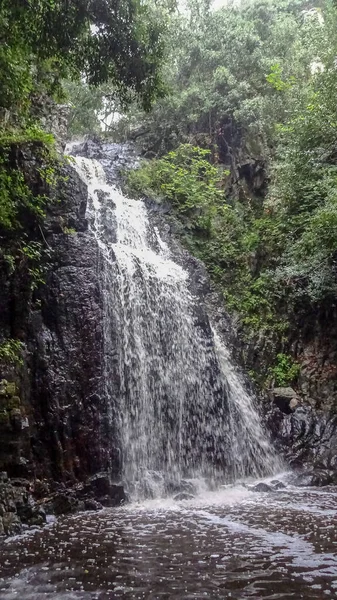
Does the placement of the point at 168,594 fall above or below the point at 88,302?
below

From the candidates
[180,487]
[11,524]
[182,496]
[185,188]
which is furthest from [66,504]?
[185,188]

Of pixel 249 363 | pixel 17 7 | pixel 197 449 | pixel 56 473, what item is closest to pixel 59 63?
pixel 17 7

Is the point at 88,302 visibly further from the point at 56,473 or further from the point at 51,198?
the point at 56,473

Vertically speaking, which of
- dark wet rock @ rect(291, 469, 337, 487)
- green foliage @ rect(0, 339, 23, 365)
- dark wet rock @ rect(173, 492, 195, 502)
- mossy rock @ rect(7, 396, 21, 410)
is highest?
green foliage @ rect(0, 339, 23, 365)

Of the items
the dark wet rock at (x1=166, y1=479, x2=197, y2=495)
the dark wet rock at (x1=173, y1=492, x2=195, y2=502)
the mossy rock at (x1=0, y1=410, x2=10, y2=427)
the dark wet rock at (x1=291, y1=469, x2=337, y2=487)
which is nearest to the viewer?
the mossy rock at (x1=0, y1=410, x2=10, y2=427)

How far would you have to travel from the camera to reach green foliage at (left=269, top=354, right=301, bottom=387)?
45.0 ft

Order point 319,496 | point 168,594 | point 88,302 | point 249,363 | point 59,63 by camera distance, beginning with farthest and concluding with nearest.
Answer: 1. point 249,363
2. point 88,302
3. point 319,496
4. point 59,63
5. point 168,594

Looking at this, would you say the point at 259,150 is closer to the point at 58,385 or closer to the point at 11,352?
the point at 58,385

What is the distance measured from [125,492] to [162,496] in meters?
0.84

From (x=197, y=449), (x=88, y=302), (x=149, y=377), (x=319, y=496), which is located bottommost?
(x=319, y=496)

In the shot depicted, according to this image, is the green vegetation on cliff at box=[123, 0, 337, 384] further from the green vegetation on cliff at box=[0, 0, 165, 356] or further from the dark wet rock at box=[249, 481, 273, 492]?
the green vegetation on cliff at box=[0, 0, 165, 356]

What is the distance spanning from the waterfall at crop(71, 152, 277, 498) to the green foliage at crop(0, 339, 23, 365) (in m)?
Result: 2.18

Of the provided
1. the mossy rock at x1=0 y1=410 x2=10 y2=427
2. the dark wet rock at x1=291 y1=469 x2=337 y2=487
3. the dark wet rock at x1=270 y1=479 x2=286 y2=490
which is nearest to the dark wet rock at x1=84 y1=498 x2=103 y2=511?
the mossy rock at x1=0 y1=410 x2=10 y2=427

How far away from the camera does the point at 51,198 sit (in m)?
10.1
